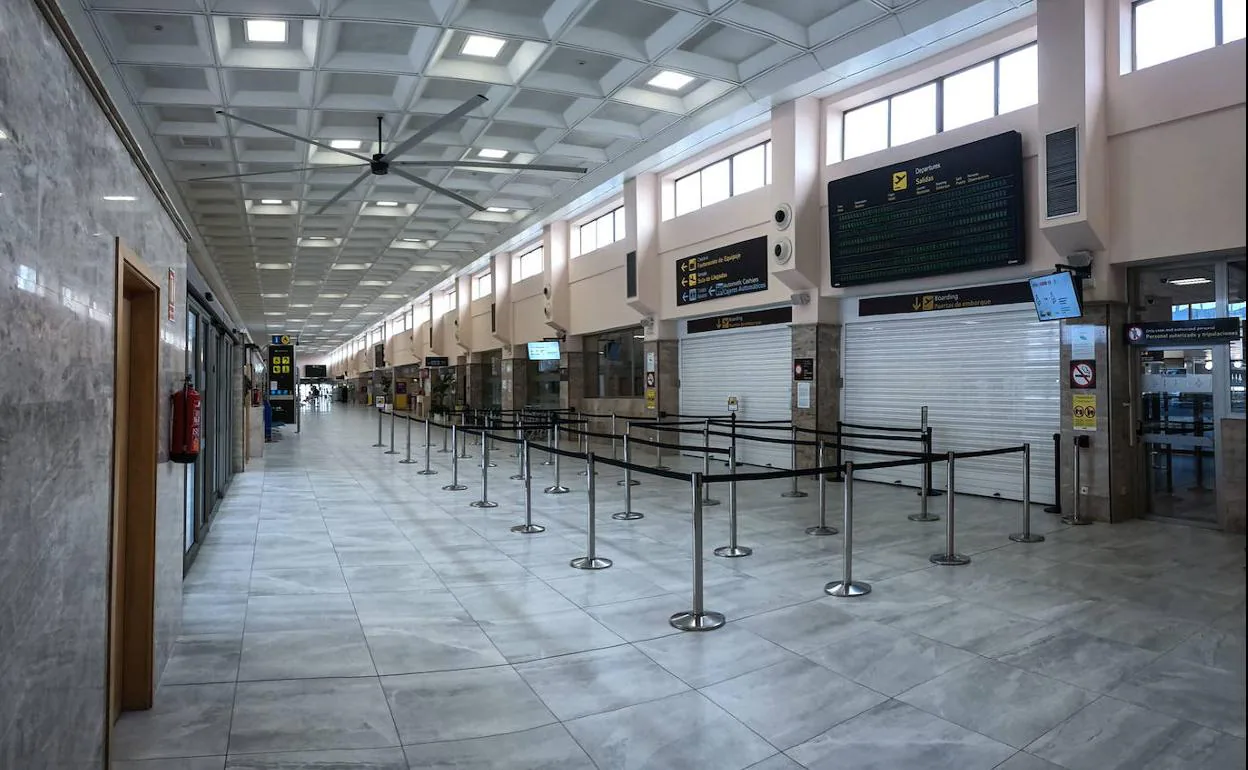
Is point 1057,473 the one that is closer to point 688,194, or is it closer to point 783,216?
point 783,216

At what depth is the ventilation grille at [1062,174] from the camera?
7668mm

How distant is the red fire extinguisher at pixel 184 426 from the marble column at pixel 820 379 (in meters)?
9.04

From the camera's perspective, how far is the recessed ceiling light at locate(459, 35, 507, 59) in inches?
384

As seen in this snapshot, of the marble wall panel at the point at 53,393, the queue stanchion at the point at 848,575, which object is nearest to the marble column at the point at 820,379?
the queue stanchion at the point at 848,575

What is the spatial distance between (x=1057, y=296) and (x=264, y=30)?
32.9ft

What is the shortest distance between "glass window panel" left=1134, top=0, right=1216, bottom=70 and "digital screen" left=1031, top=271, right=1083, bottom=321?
2.39 m

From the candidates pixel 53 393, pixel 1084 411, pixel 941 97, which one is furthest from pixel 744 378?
pixel 53 393

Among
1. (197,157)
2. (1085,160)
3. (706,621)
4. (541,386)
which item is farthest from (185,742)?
(541,386)

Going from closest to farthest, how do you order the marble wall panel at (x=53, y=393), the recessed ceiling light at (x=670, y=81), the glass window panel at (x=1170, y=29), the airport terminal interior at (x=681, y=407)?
the marble wall panel at (x=53, y=393) → the airport terminal interior at (x=681, y=407) → the glass window panel at (x=1170, y=29) → the recessed ceiling light at (x=670, y=81)

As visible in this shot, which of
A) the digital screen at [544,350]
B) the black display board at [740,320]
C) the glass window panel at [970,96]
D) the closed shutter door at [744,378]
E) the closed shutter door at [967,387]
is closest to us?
the closed shutter door at [967,387]

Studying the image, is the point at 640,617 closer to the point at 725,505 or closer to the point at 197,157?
the point at 725,505

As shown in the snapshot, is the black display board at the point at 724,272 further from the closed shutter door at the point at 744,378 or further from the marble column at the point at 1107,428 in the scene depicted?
the marble column at the point at 1107,428

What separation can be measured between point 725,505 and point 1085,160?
5445mm

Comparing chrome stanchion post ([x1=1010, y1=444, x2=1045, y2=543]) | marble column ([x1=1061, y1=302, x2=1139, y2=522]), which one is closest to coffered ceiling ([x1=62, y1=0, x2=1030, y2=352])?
marble column ([x1=1061, y1=302, x2=1139, y2=522])
